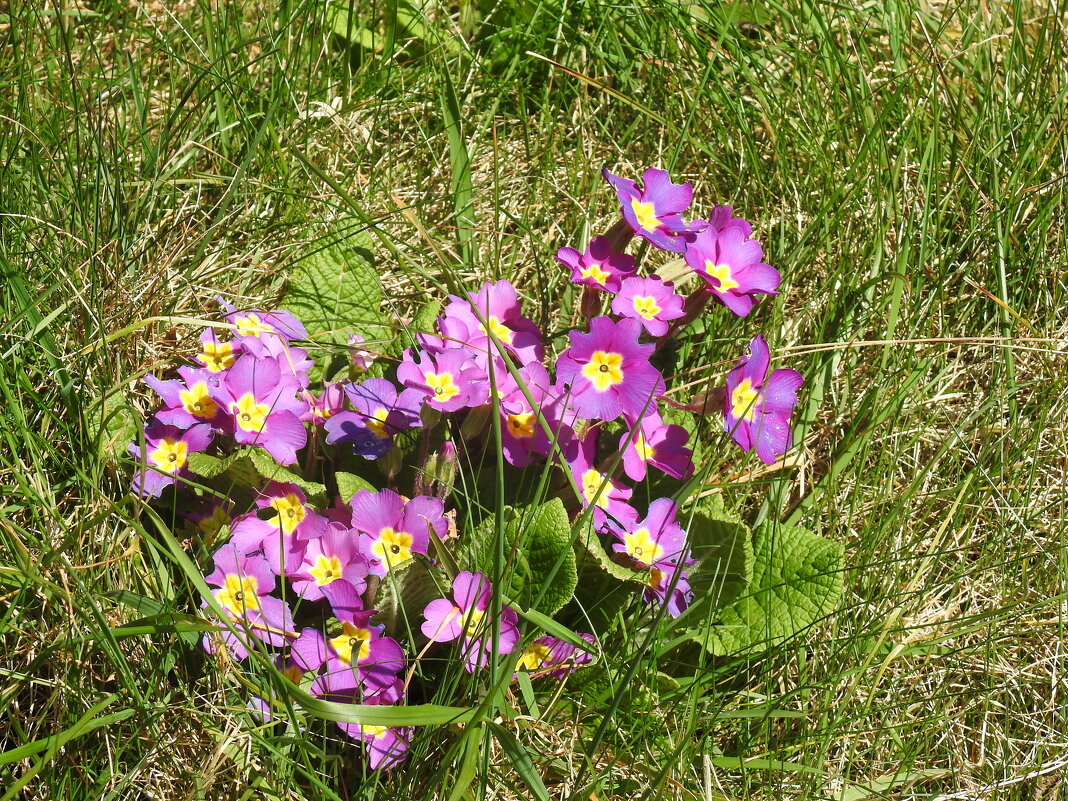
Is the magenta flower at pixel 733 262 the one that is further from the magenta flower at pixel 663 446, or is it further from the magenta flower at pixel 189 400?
the magenta flower at pixel 189 400

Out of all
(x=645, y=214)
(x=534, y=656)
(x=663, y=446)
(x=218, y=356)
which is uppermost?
(x=645, y=214)

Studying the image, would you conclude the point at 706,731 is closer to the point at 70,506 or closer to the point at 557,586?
the point at 557,586

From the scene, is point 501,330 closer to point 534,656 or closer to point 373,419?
point 373,419

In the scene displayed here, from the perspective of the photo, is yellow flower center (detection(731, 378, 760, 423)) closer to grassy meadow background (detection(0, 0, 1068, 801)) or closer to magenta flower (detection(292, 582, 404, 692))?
grassy meadow background (detection(0, 0, 1068, 801))

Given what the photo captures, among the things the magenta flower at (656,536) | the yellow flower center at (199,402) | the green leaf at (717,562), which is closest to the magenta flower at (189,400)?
the yellow flower center at (199,402)

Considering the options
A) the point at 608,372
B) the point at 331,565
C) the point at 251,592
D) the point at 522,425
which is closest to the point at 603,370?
the point at 608,372

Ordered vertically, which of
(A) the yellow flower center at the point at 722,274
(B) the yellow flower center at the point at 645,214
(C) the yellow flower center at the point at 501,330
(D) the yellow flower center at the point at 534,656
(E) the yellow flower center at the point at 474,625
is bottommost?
(D) the yellow flower center at the point at 534,656

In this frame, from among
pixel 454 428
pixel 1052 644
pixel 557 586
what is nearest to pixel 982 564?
pixel 1052 644
